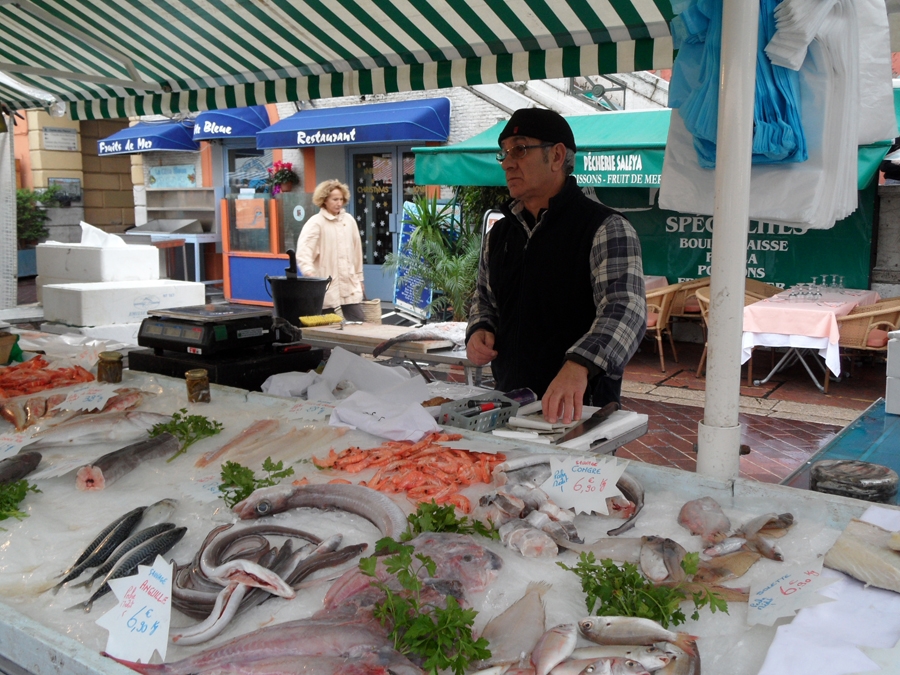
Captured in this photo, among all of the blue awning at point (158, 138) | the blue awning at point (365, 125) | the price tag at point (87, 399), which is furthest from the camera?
the blue awning at point (158, 138)

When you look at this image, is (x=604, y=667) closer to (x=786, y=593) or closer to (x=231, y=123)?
(x=786, y=593)

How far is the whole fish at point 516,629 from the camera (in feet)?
4.19

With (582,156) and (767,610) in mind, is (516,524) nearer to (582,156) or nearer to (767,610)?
(767,610)

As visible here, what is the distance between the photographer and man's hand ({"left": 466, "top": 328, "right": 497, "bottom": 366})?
3402 millimetres

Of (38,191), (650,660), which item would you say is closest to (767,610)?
(650,660)

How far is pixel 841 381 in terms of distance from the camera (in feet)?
26.8

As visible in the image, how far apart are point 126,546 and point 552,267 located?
2.04 meters

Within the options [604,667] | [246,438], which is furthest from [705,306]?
[604,667]

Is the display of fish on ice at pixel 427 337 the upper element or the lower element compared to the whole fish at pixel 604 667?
lower

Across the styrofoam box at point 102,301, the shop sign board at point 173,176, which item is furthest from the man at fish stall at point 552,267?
the shop sign board at point 173,176

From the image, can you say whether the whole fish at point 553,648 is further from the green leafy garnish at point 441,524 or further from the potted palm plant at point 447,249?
the potted palm plant at point 447,249

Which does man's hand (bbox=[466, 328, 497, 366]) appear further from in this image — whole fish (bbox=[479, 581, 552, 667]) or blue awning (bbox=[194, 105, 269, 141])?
blue awning (bbox=[194, 105, 269, 141])

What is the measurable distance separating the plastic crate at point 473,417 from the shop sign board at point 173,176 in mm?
14987

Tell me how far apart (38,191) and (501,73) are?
61.5 ft
